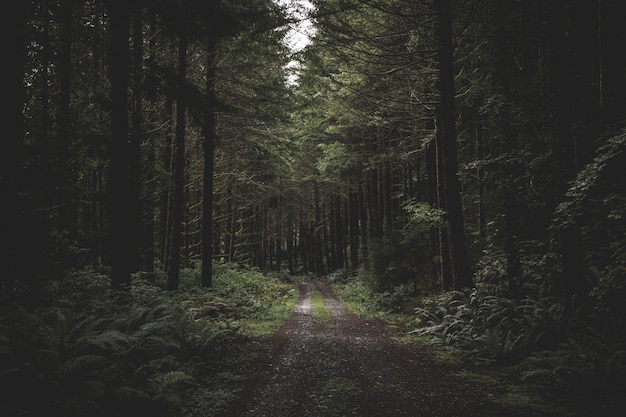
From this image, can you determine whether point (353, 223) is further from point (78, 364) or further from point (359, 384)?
→ point (78, 364)

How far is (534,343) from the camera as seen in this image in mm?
7727

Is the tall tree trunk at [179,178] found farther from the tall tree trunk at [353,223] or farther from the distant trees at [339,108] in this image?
the tall tree trunk at [353,223]

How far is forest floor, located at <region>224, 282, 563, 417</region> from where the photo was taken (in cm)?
Answer: 556

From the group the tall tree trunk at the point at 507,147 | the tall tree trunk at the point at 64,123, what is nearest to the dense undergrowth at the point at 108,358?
the tall tree trunk at the point at 64,123

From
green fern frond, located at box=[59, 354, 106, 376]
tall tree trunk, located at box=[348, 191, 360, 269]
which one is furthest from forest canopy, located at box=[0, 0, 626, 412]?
tall tree trunk, located at box=[348, 191, 360, 269]

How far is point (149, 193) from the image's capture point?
15047mm

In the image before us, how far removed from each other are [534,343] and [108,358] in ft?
25.5

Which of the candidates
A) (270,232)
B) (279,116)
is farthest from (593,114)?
(270,232)

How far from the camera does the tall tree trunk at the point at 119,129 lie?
920 centimetres

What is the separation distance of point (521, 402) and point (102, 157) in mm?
13052

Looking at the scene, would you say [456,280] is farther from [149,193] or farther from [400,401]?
[149,193]

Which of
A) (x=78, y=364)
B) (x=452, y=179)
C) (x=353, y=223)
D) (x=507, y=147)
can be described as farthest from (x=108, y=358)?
(x=353, y=223)

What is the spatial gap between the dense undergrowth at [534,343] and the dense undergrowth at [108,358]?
4.93m

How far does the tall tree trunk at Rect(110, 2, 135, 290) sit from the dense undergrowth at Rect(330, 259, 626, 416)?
820 centimetres
